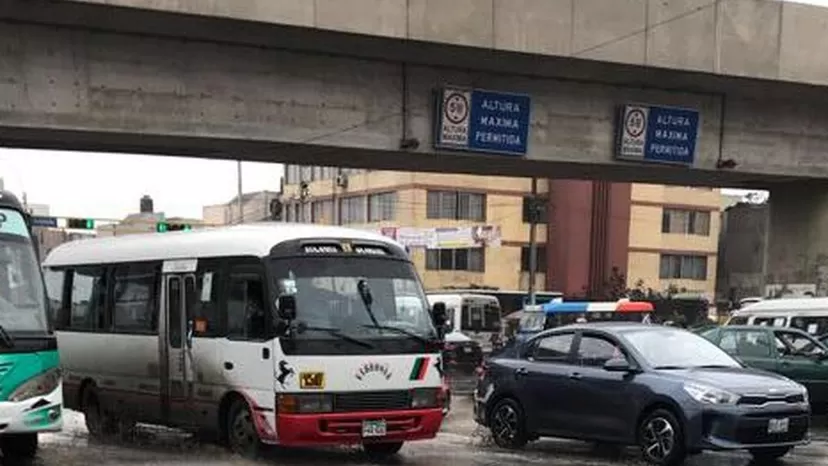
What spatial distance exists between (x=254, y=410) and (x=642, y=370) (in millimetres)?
4129

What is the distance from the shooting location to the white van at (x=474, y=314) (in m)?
35.8

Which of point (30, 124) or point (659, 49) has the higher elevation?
point (659, 49)

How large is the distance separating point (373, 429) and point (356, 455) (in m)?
1.24

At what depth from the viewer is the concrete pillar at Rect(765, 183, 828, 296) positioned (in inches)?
931

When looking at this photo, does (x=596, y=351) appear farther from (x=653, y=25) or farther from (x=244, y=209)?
(x=244, y=209)

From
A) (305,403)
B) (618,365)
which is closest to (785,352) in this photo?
(618,365)

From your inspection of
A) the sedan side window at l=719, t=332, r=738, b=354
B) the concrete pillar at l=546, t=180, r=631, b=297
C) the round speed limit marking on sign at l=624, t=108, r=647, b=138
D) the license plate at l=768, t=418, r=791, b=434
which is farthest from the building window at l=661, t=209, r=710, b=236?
the license plate at l=768, t=418, r=791, b=434

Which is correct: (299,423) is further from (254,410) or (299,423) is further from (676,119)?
(676,119)

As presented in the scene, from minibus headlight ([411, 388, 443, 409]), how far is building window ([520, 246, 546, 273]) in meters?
46.9

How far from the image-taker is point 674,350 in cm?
1158

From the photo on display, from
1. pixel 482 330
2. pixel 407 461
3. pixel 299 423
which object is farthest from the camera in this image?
pixel 482 330

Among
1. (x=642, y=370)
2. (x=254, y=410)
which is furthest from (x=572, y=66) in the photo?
(x=254, y=410)

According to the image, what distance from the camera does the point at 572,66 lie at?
60.8ft

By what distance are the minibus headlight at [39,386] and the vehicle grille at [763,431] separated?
660 centimetres
